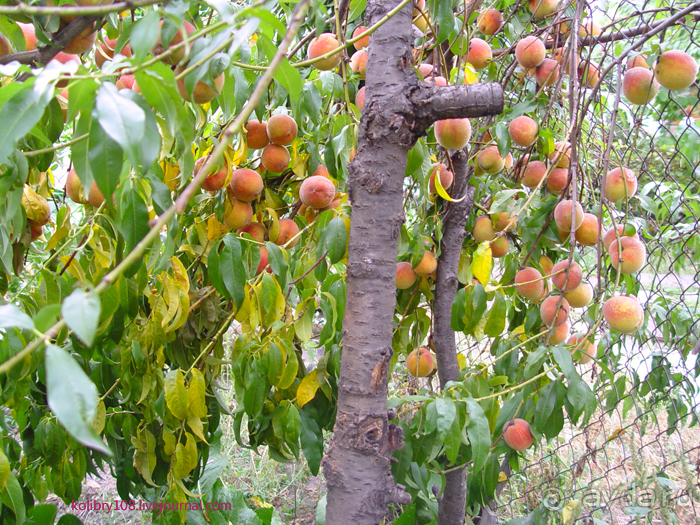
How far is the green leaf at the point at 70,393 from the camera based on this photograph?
235 millimetres

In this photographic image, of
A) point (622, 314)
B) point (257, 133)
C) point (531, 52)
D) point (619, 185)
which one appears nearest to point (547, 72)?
point (531, 52)

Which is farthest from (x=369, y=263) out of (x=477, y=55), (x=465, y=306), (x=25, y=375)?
(x=477, y=55)

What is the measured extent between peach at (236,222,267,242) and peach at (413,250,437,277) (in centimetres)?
33

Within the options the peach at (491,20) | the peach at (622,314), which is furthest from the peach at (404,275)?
the peach at (491,20)

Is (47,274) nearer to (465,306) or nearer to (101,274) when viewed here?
(101,274)

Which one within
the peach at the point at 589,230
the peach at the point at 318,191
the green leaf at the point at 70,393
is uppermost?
the peach at the point at 589,230

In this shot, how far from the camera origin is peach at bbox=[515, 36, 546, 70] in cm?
104

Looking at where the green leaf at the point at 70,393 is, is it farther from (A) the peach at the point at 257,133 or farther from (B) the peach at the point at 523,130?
(B) the peach at the point at 523,130

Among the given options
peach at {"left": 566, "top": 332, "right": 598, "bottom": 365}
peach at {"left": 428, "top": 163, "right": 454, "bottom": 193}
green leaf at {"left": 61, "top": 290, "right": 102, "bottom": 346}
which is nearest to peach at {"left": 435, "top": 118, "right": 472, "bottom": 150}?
peach at {"left": 428, "top": 163, "right": 454, "bottom": 193}

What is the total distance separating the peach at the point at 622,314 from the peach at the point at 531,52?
55 centimetres

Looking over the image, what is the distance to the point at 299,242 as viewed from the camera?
1.06 metres

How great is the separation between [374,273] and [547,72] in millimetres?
736

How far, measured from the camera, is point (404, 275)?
1026 millimetres

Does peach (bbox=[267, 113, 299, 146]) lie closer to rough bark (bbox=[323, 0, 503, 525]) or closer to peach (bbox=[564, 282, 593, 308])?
rough bark (bbox=[323, 0, 503, 525])
